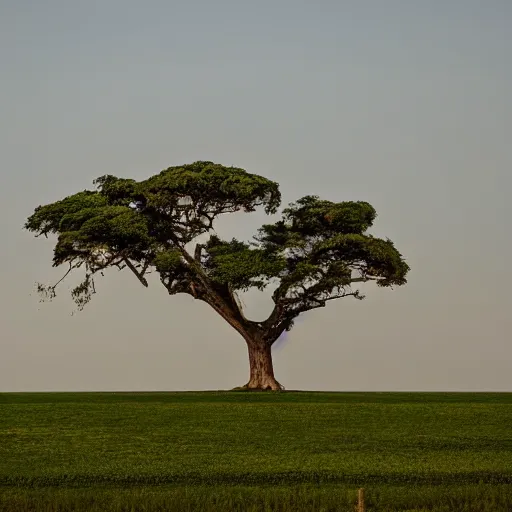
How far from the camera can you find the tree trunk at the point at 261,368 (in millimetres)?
58422

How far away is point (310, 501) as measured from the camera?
20.4 meters

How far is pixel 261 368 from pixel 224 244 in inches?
278

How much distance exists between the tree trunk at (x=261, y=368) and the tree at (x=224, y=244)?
0.18 feet

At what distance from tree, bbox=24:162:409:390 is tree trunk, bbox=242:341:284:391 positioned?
2.2 inches

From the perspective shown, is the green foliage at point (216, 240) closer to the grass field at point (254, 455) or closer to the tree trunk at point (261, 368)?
the tree trunk at point (261, 368)

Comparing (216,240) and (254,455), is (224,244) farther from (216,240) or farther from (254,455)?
(254,455)

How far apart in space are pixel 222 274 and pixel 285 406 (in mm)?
13907

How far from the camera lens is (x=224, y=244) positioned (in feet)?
192

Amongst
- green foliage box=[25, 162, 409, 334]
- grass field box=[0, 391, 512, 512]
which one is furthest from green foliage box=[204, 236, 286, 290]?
grass field box=[0, 391, 512, 512]

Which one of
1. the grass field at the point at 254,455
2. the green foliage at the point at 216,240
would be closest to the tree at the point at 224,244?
the green foliage at the point at 216,240

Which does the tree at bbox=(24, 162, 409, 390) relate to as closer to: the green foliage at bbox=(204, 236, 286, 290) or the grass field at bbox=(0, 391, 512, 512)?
→ the green foliage at bbox=(204, 236, 286, 290)

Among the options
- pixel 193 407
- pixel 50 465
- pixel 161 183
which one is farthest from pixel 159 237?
pixel 50 465

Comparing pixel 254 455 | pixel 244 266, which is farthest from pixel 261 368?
pixel 254 455

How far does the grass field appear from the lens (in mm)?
20828
